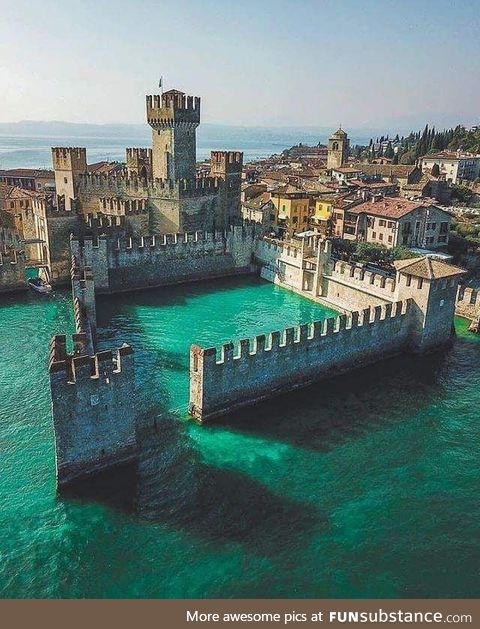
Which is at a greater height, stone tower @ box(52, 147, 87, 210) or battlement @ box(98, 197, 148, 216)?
stone tower @ box(52, 147, 87, 210)

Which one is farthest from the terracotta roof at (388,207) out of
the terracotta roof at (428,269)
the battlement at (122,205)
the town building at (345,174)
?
the town building at (345,174)

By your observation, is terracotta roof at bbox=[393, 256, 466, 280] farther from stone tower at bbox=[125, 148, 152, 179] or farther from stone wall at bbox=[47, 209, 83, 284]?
stone tower at bbox=[125, 148, 152, 179]

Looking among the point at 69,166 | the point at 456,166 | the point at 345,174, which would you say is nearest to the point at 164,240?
the point at 69,166

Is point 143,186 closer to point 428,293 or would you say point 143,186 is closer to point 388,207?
point 388,207

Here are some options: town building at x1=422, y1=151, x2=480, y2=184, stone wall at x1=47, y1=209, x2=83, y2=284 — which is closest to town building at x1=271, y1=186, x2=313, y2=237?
stone wall at x1=47, y1=209, x2=83, y2=284

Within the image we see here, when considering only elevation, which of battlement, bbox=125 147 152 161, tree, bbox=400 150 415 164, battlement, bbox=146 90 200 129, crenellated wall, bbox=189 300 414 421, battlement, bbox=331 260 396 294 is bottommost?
crenellated wall, bbox=189 300 414 421

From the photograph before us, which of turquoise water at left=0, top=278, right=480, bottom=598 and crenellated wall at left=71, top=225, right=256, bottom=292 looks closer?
turquoise water at left=0, top=278, right=480, bottom=598
